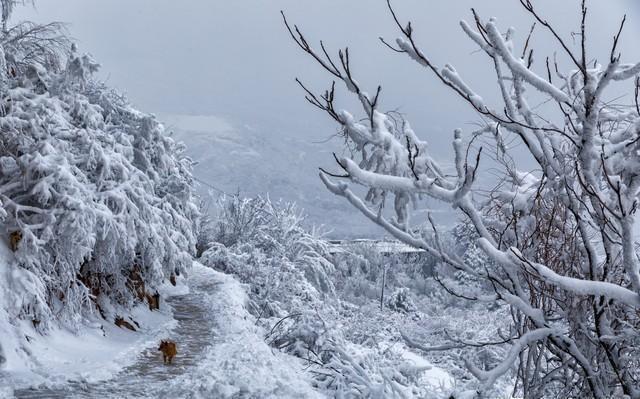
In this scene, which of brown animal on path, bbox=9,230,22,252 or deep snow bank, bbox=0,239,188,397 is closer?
deep snow bank, bbox=0,239,188,397

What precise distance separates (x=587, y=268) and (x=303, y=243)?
2032cm

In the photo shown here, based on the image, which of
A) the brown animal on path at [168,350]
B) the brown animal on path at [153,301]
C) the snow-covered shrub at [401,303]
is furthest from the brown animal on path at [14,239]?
the snow-covered shrub at [401,303]

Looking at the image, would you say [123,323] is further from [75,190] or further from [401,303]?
[401,303]

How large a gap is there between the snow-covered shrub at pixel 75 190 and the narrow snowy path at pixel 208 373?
1601mm

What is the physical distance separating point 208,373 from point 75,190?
3828mm

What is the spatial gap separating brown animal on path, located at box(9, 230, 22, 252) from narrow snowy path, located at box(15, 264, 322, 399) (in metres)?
2.49

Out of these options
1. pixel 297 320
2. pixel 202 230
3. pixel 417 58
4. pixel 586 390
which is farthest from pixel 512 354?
pixel 202 230

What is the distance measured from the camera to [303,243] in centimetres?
2350

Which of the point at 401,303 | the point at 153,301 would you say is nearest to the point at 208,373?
the point at 153,301

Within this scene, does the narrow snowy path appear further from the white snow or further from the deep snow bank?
the deep snow bank

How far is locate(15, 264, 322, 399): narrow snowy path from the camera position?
742cm

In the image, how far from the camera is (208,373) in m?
8.08

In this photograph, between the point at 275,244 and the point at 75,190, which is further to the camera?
the point at 275,244

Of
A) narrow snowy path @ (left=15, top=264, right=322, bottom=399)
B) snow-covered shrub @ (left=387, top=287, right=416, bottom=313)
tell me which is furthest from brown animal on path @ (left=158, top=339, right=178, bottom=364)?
snow-covered shrub @ (left=387, top=287, right=416, bottom=313)
